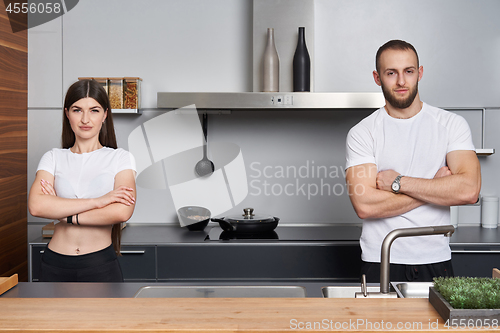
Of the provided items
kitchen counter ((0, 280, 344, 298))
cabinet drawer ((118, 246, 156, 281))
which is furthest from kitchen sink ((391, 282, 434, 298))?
cabinet drawer ((118, 246, 156, 281))

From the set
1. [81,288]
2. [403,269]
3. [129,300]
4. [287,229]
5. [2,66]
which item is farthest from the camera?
[287,229]

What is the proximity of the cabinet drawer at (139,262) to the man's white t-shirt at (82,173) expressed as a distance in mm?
716

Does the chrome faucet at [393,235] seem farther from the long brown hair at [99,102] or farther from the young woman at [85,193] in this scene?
the long brown hair at [99,102]

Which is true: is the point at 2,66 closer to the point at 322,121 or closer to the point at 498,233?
the point at 322,121

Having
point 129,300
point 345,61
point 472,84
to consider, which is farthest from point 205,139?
point 129,300

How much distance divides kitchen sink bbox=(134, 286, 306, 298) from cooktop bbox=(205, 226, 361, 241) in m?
1.14

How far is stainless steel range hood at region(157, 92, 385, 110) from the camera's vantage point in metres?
2.53

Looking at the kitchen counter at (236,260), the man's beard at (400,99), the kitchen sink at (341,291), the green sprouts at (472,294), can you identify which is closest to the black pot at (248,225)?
the kitchen counter at (236,260)

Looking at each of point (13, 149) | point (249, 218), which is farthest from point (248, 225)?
point (13, 149)

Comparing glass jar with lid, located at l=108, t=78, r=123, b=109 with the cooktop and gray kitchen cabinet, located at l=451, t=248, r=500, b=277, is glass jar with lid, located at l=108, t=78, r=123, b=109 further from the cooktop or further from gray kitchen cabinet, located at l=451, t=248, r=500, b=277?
gray kitchen cabinet, located at l=451, t=248, r=500, b=277

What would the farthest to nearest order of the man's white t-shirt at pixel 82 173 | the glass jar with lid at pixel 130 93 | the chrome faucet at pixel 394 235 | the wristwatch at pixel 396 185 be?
the glass jar with lid at pixel 130 93, the man's white t-shirt at pixel 82 173, the wristwatch at pixel 396 185, the chrome faucet at pixel 394 235

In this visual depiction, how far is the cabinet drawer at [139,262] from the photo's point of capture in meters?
2.59

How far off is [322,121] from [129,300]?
229 cm

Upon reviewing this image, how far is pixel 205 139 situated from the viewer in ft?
10.4
